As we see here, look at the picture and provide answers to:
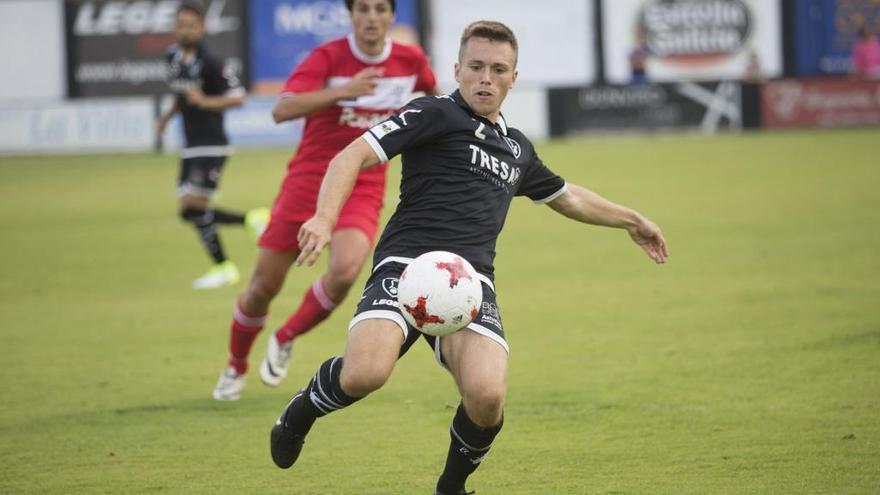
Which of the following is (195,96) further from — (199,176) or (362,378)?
(362,378)

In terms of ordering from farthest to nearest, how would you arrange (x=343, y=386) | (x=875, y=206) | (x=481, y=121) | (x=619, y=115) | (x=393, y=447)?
(x=619, y=115) → (x=875, y=206) → (x=393, y=447) → (x=481, y=121) → (x=343, y=386)

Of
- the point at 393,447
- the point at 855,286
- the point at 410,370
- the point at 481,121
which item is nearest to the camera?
the point at 481,121

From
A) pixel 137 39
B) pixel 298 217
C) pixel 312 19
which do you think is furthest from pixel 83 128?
pixel 298 217

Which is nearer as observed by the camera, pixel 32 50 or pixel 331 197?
pixel 331 197

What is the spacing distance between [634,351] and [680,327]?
0.93 meters

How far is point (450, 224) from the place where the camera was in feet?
18.9

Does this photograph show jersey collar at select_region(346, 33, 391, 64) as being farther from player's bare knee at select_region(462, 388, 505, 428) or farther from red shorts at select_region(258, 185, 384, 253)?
player's bare knee at select_region(462, 388, 505, 428)

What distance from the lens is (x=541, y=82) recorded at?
4097cm

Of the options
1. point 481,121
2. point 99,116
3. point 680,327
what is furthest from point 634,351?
point 99,116

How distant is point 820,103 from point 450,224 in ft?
90.2

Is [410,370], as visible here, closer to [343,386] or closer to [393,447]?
[393,447]

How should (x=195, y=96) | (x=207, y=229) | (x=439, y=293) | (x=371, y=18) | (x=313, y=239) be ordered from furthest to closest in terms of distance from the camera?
(x=207, y=229) < (x=195, y=96) < (x=371, y=18) < (x=439, y=293) < (x=313, y=239)

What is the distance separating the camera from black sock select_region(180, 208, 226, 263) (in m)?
13.2

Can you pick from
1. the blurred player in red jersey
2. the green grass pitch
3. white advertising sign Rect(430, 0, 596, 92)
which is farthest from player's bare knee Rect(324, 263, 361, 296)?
white advertising sign Rect(430, 0, 596, 92)
